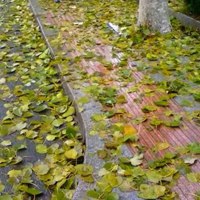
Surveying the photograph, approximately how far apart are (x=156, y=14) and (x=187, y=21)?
2.48 feet

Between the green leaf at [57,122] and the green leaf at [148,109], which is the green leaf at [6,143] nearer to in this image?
the green leaf at [57,122]

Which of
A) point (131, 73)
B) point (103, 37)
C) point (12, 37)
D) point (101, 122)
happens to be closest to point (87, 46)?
point (103, 37)

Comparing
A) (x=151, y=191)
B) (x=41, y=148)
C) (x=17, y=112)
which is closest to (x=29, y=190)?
(x=41, y=148)

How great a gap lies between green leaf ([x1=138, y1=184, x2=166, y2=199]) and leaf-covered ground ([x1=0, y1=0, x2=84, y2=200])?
422 mm

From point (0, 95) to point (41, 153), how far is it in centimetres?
118

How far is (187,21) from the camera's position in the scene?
5.22 metres

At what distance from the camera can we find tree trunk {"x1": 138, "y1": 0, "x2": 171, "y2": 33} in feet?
15.3

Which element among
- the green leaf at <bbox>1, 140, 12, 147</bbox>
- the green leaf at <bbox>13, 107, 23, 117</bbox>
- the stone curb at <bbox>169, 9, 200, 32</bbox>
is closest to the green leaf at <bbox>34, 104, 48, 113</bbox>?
the green leaf at <bbox>13, 107, 23, 117</bbox>

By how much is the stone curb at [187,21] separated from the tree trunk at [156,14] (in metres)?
0.48

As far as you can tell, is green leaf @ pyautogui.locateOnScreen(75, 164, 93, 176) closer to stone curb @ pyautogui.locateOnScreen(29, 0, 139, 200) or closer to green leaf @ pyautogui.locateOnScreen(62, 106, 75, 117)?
stone curb @ pyautogui.locateOnScreen(29, 0, 139, 200)

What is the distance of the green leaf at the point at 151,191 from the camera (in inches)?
75.1

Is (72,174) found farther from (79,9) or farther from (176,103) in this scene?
(79,9)

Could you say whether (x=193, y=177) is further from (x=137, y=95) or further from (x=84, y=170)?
(x=137, y=95)

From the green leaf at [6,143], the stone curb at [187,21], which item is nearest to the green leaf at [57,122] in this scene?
the green leaf at [6,143]
